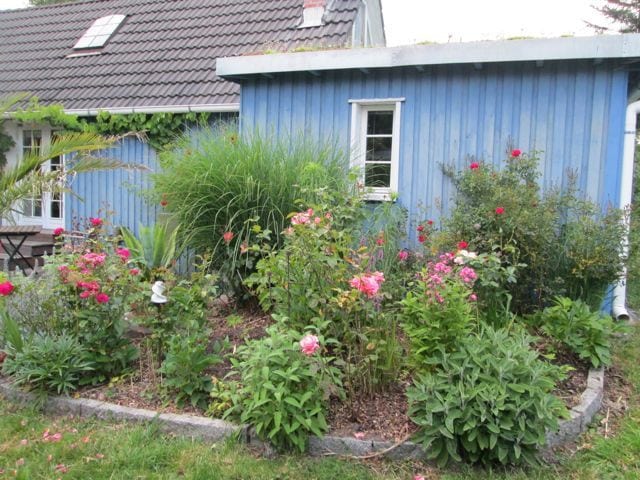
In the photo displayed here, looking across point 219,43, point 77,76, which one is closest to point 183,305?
point 219,43

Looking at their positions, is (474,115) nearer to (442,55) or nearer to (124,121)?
(442,55)

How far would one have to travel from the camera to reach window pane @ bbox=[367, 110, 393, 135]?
266 inches

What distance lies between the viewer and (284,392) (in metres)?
3.11

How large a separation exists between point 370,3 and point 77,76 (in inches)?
246

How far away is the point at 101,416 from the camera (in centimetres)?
365

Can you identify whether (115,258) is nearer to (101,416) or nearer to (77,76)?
(101,416)

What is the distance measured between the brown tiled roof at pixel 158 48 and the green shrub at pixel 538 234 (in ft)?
14.4

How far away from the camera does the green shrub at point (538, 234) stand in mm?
4938

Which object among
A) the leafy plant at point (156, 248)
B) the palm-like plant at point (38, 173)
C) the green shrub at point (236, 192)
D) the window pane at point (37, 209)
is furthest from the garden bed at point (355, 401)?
the window pane at point (37, 209)

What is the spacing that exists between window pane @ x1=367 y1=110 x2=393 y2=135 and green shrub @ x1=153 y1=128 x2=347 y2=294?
1.41 m

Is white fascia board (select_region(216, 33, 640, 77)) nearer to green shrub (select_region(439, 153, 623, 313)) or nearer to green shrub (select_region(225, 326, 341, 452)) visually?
green shrub (select_region(439, 153, 623, 313))

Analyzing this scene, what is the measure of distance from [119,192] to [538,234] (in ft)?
22.2

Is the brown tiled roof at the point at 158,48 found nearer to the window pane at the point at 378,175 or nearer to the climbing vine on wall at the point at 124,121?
the climbing vine on wall at the point at 124,121

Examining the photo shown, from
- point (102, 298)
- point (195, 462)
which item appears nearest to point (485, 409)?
point (195, 462)
